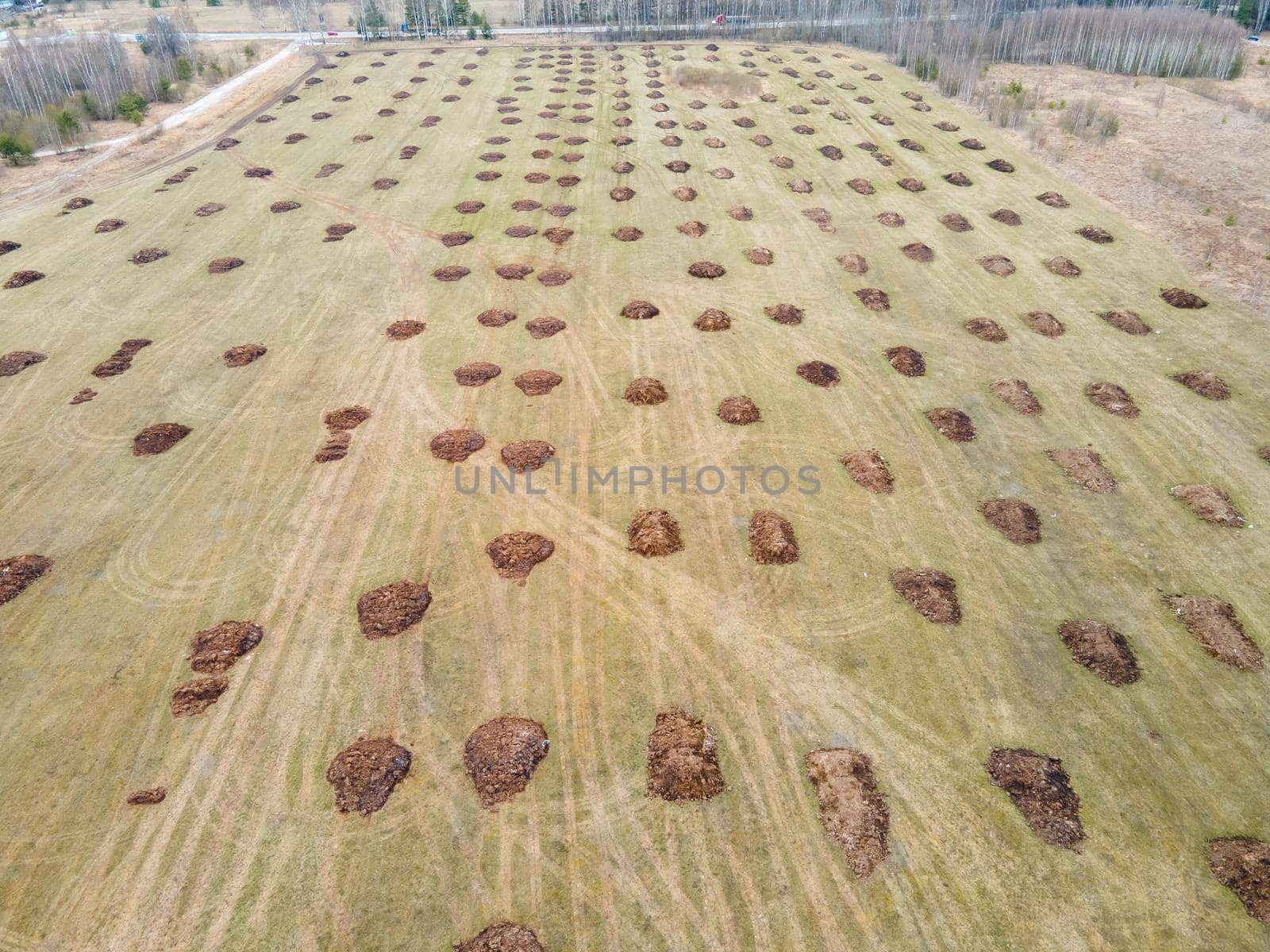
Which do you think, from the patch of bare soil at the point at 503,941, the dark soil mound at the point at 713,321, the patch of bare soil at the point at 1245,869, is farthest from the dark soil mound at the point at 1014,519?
the patch of bare soil at the point at 503,941

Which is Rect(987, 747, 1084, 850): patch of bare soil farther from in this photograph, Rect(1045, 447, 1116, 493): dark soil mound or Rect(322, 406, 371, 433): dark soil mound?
Rect(322, 406, 371, 433): dark soil mound

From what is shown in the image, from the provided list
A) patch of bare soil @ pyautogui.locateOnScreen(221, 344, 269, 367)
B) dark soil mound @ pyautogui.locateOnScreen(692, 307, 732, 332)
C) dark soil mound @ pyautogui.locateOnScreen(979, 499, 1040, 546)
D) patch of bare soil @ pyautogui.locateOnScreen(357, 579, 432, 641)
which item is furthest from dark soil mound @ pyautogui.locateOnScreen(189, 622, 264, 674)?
dark soil mound @ pyautogui.locateOnScreen(979, 499, 1040, 546)

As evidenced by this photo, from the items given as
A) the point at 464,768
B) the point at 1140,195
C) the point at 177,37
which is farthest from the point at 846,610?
the point at 177,37

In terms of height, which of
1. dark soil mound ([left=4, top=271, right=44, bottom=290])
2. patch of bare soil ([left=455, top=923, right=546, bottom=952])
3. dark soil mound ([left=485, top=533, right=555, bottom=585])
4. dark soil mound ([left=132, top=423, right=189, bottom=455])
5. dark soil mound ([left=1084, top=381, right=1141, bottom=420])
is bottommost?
patch of bare soil ([left=455, top=923, right=546, bottom=952])

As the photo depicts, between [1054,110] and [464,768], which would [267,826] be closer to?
[464,768]

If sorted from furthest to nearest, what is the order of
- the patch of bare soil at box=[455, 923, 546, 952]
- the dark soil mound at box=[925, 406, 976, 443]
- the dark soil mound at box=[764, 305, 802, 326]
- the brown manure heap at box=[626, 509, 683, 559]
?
the dark soil mound at box=[764, 305, 802, 326] → the dark soil mound at box=[925, 406, 976, 443] → the brown manure heap at box=[626, 509, 683, 559] → the patch of bare soil at box=[455, 923, 546, 952]

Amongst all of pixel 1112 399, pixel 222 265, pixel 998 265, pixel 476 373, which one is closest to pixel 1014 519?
pixel 1112 399

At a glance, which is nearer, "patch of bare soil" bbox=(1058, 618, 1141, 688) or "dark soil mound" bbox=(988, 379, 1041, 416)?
"patch of bare soil" bbox=(1058, 618, 1141, 688)

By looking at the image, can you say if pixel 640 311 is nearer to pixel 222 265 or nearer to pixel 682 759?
pixel 682 759
